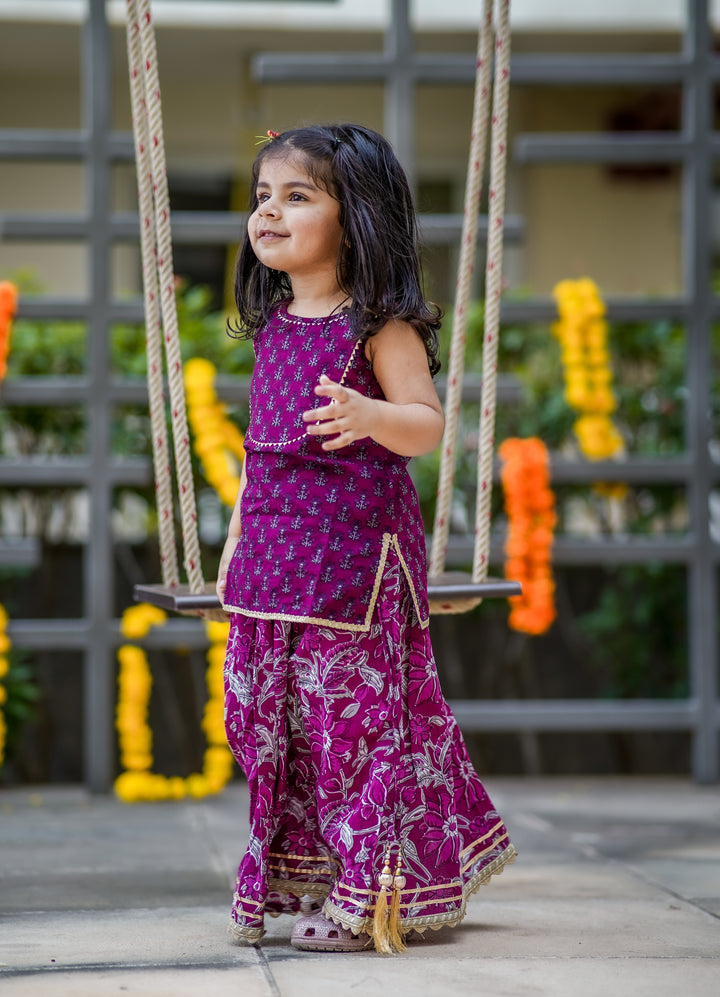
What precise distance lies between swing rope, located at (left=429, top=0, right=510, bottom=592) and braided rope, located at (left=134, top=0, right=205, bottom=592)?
1.72ft

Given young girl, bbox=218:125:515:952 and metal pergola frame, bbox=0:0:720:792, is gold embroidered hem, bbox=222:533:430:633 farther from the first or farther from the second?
metal pergola frame, bbox=0:0:720:792

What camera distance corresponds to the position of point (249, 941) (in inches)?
88.4

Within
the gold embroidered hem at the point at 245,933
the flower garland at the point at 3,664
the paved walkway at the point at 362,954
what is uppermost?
the flower garland at the point at 3,664

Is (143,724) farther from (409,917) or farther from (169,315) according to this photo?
(409,917)

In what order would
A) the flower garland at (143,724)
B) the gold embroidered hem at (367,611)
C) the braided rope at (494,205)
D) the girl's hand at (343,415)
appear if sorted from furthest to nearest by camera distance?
1. the flower garland at (143,724)
2. the braided rope at (494,205)
3. the gold embroidered hem at (367,611)
4. the girl's hand at (343,415)

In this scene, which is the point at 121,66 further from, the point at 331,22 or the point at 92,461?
the point at 92,461

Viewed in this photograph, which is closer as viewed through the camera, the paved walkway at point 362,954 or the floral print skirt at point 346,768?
the paved walkway at point 362,954

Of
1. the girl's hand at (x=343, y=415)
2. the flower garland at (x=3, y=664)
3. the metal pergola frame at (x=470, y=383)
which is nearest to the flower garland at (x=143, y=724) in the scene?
the metal pergola frame at (x=470, y=383)

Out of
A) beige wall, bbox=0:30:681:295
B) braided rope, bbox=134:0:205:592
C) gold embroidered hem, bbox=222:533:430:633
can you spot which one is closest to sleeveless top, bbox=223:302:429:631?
gold embroidered hem, bbox=222:533:430:633

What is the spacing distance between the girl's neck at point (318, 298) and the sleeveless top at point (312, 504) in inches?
1.0

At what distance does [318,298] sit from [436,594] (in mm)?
614

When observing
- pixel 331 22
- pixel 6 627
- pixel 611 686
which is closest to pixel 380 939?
pixel 6 627

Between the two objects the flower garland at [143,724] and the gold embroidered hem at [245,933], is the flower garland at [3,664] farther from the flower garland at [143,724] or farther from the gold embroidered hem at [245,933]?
the gold embroidered hem at [245,933]

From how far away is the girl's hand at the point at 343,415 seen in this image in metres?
1.94
